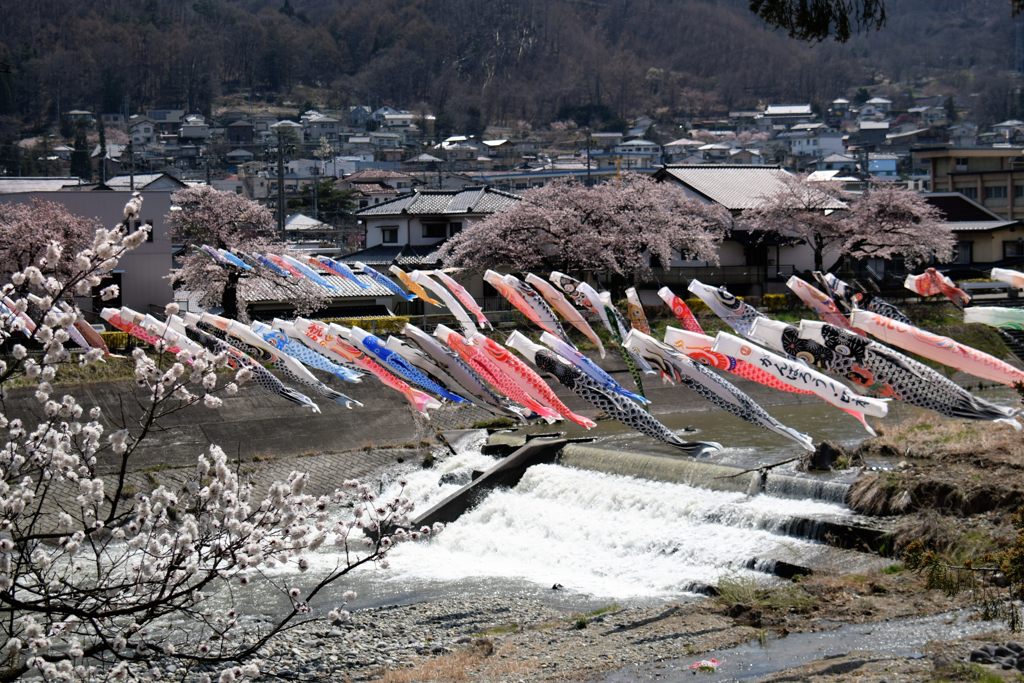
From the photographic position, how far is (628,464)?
74.0ft

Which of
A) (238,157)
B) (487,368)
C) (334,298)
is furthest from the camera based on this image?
(238,157)

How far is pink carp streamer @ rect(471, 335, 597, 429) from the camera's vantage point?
23656 mm

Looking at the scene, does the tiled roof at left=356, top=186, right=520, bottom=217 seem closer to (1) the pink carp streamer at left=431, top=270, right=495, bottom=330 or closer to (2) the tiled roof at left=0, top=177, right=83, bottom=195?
(2) the tiled roof at left=0, top=177, right=83, bottom=195

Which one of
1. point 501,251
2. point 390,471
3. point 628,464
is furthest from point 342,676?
point 501,251

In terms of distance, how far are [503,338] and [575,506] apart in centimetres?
1490

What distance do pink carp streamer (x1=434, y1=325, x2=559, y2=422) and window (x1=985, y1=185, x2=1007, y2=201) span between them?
42.3m

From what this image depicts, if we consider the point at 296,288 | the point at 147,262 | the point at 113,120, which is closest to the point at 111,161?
the point at 113,120

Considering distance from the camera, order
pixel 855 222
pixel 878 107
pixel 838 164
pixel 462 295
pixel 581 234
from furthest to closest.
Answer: pixel 878 107 < pixel 838 164 < pixel 855 222 < pixel 581 234 < pixel 462 295

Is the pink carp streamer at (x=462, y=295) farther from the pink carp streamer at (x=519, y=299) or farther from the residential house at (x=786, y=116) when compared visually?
the residential house at (x=786, y=116)

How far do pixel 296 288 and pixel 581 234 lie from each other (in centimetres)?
904

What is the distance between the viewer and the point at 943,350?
19.2m

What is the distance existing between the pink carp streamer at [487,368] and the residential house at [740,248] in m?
20.5

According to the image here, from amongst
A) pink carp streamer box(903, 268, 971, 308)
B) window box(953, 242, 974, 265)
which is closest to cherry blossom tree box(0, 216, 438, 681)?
pink carp streamer box(903, 268, 971, 308)

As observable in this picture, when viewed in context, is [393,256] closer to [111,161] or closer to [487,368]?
[487,368]
